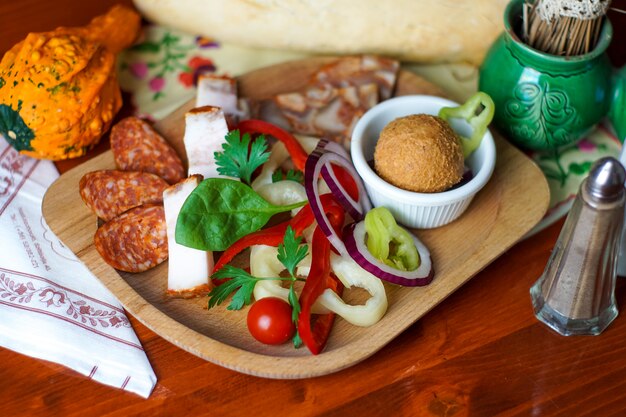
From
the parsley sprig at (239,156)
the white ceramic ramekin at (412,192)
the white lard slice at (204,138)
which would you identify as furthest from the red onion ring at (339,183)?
the white lard slice at (204,138)

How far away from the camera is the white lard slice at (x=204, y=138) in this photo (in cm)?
184

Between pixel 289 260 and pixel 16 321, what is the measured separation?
0.63 meters

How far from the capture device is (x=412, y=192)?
66.8 inches

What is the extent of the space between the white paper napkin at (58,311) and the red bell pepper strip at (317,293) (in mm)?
352

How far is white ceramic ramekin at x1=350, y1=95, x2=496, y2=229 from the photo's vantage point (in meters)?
1.70

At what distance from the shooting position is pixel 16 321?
1678 mm

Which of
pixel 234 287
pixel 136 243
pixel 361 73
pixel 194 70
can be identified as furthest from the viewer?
pixel 194 70

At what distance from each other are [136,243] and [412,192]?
2.11 ft

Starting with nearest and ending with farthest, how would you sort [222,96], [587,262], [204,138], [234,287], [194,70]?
1. [587,262]
2. [234,287]
3. [204,138]
4. [222,96]
5. [194,70]

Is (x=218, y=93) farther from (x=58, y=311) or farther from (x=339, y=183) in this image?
(x=58, y=311)

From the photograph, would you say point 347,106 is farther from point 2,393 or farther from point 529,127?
point 2,393

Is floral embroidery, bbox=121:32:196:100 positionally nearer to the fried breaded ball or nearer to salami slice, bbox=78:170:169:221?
salami slice, bbox=78:170:169:221

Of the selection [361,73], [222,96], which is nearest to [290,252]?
[222,96]

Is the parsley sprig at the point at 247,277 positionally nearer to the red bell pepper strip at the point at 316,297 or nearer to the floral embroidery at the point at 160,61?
the red bell pepper strip at the point at 316,297
